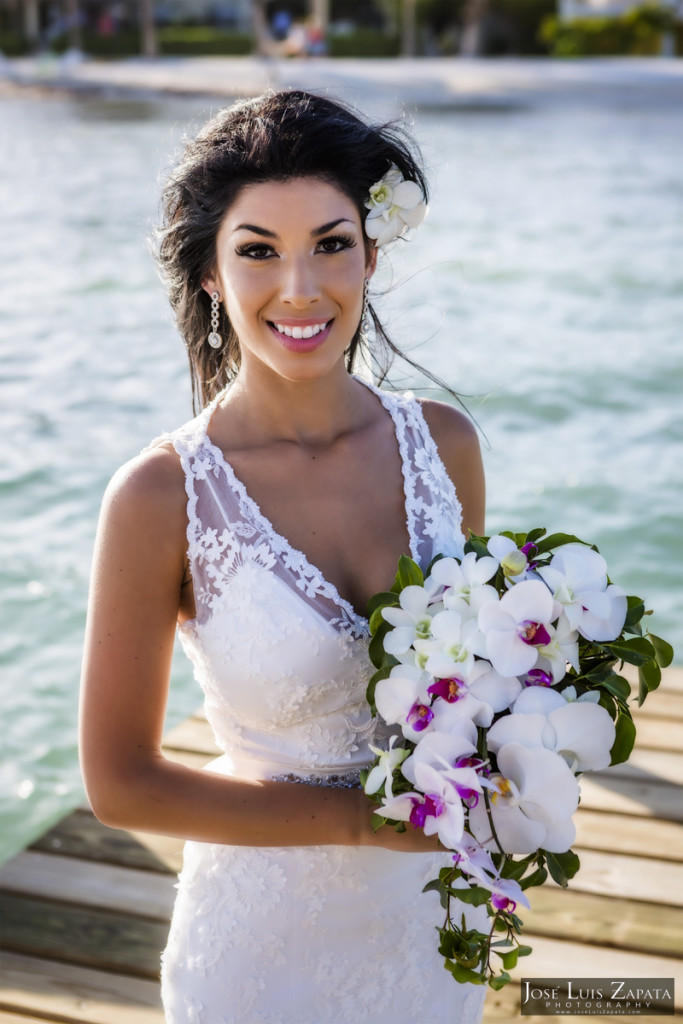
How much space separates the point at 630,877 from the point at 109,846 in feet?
4.84

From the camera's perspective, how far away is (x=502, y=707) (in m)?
1.70

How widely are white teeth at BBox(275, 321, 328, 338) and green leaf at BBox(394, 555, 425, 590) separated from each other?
42 cm

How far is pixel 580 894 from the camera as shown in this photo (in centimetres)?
323

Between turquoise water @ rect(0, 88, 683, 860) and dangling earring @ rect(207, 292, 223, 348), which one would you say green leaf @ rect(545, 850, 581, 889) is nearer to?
dangling earring @ rect(207, 292, 223, 348)

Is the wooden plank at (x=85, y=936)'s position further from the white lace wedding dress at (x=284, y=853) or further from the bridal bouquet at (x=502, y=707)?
the bridal bouquet at (x=502, y=707)

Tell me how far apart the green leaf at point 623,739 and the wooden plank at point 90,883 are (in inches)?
71.4

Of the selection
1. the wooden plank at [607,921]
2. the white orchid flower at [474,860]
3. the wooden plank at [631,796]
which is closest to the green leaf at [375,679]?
the white orchid flower at [474,860]

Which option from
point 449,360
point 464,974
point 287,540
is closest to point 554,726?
point 464,974

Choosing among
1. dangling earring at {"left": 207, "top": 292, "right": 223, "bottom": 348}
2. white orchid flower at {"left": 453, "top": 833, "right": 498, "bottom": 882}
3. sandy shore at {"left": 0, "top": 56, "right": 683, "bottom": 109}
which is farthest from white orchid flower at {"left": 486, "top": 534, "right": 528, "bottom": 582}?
sandy shore at {"left": 0, "top": 56, "right": 683, "bottom": 109}

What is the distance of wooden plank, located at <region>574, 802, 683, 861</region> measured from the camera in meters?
3.40

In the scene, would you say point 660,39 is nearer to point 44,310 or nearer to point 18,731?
point 44,310

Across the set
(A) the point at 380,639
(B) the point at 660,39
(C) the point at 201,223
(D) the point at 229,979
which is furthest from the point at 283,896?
(B) the point at 660,39

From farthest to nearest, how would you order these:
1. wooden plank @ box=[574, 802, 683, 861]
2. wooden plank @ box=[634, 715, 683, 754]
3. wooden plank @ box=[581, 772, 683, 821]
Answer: wooden plank @ box=[634, 715, 683, 754], wooden plank @ box=[581, 772, 683, 821], wooden plank @ box=[574, 802, 683, 861]

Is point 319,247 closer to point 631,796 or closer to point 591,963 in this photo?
point 591,963
